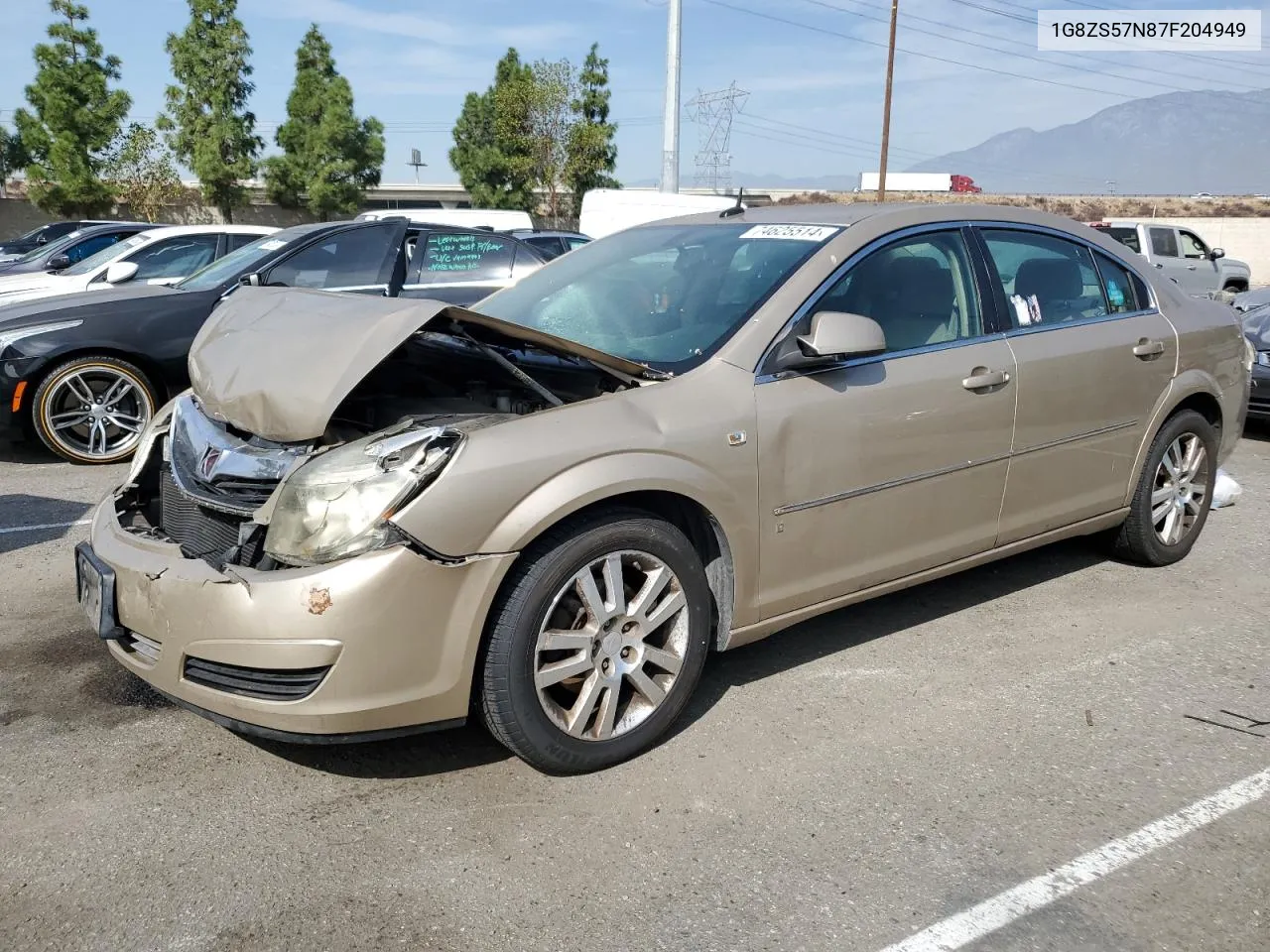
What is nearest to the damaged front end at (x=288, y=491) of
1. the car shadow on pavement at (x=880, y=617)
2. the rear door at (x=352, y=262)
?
the car shadow on pavement at (x=880, y=617)

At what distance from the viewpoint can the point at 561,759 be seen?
301 centimetres

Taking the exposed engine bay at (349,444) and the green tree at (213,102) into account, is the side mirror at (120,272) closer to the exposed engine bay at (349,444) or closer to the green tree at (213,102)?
the exposed engine bay at (349,444)

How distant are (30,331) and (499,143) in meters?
40.3

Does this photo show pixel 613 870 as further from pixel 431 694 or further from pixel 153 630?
pixel 153 630

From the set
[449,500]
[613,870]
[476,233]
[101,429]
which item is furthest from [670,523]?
[476,233]

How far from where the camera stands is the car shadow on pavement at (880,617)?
3840 mm

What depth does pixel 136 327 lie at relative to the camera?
278 inches

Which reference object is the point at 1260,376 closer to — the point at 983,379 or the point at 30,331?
the point at 983,379

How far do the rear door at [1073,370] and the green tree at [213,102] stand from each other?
35185 millimetres

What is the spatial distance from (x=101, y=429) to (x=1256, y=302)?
36.8 feet

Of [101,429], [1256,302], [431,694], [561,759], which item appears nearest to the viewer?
[431,694]

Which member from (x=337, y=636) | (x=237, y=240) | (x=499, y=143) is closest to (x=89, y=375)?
(x=237, y=240)

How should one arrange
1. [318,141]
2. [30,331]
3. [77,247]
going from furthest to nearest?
[318,141] → [77,247] → [30,331]

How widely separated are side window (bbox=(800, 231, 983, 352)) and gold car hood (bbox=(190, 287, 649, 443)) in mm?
905
